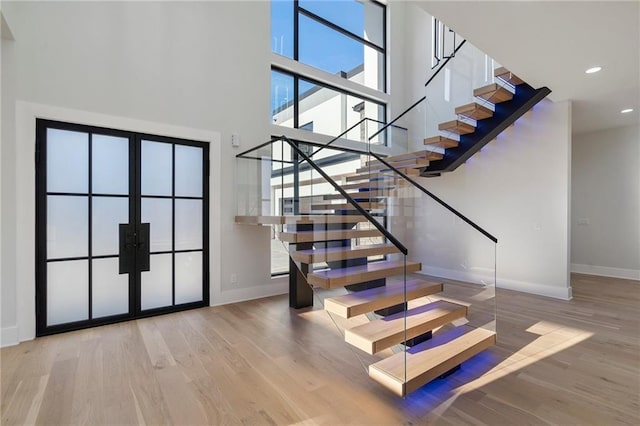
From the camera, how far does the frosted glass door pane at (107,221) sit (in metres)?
3.53

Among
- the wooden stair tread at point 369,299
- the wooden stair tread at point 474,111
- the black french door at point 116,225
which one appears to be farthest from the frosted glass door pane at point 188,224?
the wooden stair tread at point 474,111

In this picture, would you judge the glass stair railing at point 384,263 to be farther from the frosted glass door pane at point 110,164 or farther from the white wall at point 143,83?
the frosted glass door pane at point 110,164

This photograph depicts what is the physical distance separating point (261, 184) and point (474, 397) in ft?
11.1

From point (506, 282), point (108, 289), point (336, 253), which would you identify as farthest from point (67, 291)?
point (506, 282)

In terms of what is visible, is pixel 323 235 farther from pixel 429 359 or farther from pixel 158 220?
pixel 158 220

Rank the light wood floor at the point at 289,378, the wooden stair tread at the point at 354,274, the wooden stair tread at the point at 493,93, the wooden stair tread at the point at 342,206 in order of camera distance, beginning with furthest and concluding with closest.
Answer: the wooden stair tread at the point at 493,93 < the wooden stair tread at the point at 342,206 < the wooden stair tread at the point at 354,274 < the light wood floor at the point at 289,378

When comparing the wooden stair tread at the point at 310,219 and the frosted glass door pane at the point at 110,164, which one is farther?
the frosted glass door pane at the point at 110,164

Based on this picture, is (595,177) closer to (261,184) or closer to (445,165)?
(445,165)

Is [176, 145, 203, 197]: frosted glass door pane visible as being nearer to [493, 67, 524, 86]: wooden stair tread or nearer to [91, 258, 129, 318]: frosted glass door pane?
[91, 258, 129, 318]: frosted glass door pane

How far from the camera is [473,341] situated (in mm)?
2643

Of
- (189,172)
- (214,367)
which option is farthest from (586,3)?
(189,172)

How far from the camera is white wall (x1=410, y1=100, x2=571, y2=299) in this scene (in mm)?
4484

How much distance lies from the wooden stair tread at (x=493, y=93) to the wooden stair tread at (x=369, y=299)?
3.25 m

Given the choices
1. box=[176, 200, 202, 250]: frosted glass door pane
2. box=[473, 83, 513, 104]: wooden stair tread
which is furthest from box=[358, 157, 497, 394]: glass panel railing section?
box=[176, 200, 202, 250]: frosted glass door pane
